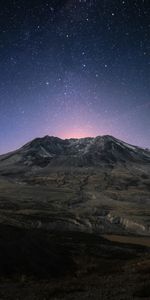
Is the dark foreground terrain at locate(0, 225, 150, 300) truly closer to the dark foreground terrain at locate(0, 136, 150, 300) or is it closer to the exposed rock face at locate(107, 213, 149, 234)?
the dark foreground terrain at locate(0, 136, 150, 300)

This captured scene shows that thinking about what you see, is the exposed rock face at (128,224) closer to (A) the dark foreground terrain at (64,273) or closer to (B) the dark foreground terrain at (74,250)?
(B) the dark foreground terrain at (74,250)

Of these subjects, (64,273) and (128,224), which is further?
(128,224)

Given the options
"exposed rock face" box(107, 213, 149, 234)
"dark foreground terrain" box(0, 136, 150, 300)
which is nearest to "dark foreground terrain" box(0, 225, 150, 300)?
"dark foreground terrain" box(0, 136, 150, 300)

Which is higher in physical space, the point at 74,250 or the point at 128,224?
the point at 74,250

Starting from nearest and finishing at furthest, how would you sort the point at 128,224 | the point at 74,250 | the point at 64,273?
the point at 64,273 < the point at 74,250 < the point at 128,224

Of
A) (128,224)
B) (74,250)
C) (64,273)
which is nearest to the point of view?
(64,273)

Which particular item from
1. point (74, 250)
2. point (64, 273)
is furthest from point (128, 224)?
point (64, 273)

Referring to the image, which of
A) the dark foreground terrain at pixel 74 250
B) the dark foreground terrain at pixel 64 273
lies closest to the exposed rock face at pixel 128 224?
the dark foreground terrain at pixel 74 250

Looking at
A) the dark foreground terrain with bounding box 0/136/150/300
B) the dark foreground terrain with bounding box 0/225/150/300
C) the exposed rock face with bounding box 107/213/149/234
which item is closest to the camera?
the dark foreground terrain with bounding box 0/225/150/300

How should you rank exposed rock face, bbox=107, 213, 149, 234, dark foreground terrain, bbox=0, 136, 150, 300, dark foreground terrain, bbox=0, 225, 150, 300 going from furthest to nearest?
exposed rock face, bbox=107, 213, 149, 234 → dark foreground terrain, bbox=0, 136, 150, 300 → dark foreground terrain, bbox=0, 225, 150, 300

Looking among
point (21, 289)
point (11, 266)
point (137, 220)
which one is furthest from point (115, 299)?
point (137, 220)

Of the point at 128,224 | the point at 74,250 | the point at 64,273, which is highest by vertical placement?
the point at 64,273

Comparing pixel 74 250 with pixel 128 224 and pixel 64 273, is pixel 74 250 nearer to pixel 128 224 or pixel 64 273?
pixel 64 273
